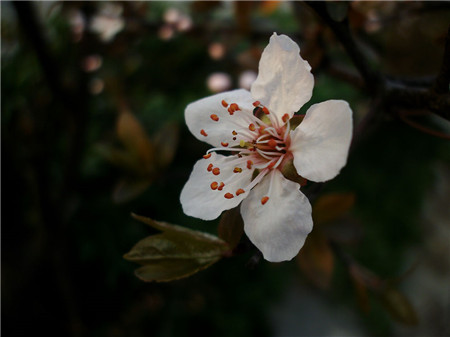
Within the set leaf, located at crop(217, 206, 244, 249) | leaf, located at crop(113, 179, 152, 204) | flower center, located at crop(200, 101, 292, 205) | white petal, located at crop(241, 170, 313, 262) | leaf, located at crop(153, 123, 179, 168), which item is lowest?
leaf, located at crop(113, 179, 152, 204)

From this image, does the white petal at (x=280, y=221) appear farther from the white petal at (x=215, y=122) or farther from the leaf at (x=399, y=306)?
the leaf at (x=399, y=306)

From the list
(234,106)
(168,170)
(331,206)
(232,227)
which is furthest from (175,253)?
(168,170)

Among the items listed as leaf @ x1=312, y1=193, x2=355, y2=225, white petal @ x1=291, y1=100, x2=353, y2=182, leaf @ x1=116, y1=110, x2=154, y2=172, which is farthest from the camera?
leaf @ x1=116, y1=110, x2=154, y2=172

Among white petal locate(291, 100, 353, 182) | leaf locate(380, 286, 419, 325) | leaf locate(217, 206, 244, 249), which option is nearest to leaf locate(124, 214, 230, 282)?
leaf locate(217, 206, 244, 249)

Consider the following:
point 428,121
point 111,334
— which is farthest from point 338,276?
point 111,334

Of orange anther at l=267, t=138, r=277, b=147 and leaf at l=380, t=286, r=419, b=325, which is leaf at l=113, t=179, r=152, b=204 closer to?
orange anther at l=267, t=138, r=277, b=147

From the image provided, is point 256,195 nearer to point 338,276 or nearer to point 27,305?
point 27,305


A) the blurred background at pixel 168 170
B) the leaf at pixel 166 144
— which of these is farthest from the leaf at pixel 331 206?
the leaf at pixel 166 144

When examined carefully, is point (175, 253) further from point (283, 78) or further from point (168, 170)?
point (168, 170)
